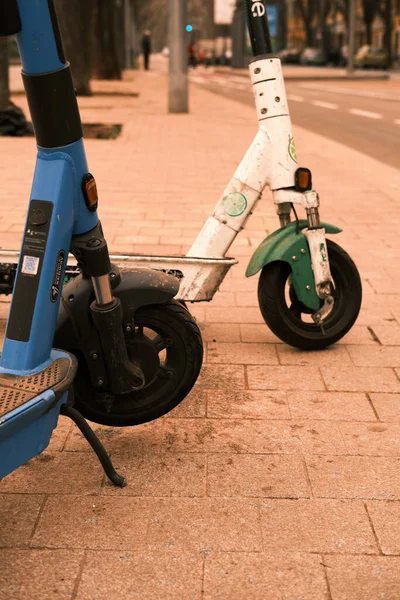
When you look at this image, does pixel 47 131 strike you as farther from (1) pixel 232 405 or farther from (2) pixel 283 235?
(2) pixel 283 235

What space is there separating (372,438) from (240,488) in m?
0.64

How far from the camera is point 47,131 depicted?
8.65 feet

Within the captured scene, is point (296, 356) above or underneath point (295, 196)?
underneath

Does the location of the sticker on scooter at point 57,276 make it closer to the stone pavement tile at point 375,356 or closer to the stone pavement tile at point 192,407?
the stone pavement tile at point 192,407

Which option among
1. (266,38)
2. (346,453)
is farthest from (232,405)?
(266,38)

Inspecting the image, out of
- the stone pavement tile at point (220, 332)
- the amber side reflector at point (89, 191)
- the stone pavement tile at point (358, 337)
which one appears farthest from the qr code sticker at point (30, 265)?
the stone pavement tile at point (358, 337)

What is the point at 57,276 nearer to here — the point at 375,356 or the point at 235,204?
the point at 235,204

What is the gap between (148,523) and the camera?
104 inches

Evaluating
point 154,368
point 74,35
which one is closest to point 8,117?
point 74,35

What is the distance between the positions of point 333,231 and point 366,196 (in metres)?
4.85

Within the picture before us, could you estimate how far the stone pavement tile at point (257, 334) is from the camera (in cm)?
445

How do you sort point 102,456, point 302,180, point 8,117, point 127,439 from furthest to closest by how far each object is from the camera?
1. point 8,117
2. point 302,180
3. point 127,439
4. point 102,456

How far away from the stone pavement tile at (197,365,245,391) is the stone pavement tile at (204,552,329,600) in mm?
1355

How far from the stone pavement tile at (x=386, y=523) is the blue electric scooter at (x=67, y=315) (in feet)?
2.52
